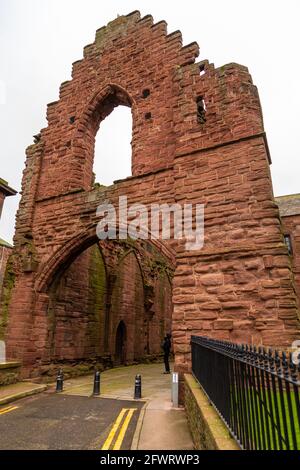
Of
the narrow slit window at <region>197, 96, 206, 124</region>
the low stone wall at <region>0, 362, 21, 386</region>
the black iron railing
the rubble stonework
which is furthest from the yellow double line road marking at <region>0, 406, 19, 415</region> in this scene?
the rubble stonework

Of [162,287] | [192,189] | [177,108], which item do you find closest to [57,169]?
[177,108]

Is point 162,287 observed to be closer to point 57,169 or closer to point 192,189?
point 57,169

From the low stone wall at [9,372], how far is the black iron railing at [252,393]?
709 cm

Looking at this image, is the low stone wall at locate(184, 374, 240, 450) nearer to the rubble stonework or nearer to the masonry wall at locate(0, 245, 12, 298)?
the rubble stonework

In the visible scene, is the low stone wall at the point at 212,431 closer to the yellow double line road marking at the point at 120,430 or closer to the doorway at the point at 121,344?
the yellow double line road marking at the point at 120,430

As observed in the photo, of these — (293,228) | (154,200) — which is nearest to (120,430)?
(154,200)

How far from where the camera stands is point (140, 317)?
18.5m

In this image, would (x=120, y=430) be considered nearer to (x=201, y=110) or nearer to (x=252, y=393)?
(x=252, y=393)

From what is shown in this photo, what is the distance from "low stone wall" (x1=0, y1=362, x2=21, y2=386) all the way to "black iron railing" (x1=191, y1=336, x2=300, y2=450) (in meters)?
7.09

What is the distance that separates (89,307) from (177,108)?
854 cm

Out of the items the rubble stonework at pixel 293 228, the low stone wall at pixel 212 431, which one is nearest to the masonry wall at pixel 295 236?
the rubble stonework at pixel 293 228

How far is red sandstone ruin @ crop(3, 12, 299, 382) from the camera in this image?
6602 millimetres

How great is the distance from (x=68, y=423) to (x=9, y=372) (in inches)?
166

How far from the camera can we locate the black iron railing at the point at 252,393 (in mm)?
1784
